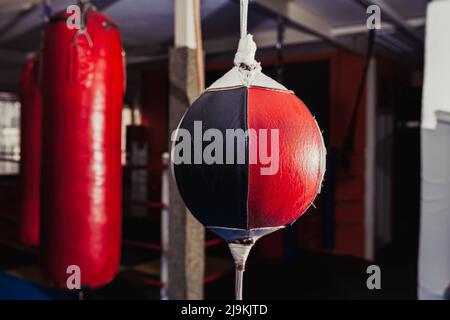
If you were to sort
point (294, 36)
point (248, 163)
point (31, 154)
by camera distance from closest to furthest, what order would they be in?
point (248, 163) < point (31, 154) < point (294, 36)

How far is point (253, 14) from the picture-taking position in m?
3.81

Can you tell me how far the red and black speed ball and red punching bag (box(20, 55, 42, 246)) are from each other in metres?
1.87

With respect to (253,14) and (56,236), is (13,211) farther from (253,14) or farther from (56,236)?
(56,236)

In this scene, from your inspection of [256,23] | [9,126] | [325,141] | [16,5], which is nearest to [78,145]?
[16,5]

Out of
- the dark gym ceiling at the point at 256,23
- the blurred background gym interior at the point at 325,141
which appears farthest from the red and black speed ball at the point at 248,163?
the dark gym ceiling at the point at 256,23

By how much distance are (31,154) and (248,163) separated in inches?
81.4

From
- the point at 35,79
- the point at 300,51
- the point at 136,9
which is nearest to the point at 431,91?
the point at 35,79

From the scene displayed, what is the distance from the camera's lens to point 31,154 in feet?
8.33

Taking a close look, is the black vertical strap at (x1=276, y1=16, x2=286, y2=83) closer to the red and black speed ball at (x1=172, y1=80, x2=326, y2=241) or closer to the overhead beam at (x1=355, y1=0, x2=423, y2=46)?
the overhead beam at (x1=355, y1=0, x2=423, y2=46)

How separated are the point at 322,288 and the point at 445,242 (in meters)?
2.02

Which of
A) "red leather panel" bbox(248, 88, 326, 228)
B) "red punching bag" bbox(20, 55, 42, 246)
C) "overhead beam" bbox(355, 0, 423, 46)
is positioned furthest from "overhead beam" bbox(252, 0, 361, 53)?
"red leather panel" bbox(248, 88, 326, 228)

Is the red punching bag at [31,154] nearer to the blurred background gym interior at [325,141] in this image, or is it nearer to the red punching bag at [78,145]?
the blurred background gym interior at [325,141]

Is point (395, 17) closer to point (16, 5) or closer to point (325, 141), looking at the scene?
point (325, 141)

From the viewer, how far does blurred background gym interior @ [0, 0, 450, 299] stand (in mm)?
1883
